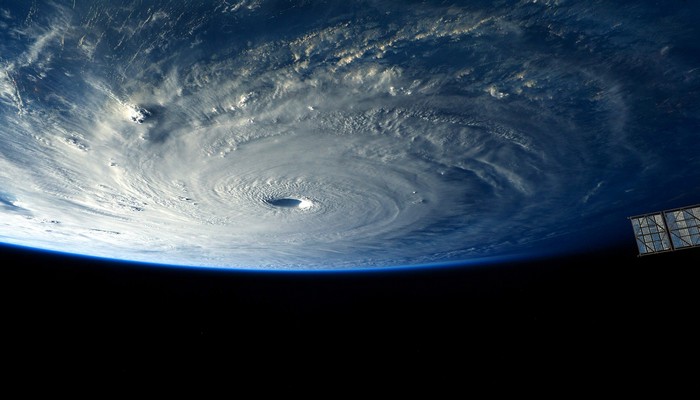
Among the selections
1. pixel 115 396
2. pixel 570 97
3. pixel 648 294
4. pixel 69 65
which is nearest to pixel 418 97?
pixel 570 97

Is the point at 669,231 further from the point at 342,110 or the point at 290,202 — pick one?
the point at 290,202

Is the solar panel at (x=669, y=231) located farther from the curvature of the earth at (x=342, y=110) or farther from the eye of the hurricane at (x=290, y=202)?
the eye of the hurricane at (x=290, y=202)

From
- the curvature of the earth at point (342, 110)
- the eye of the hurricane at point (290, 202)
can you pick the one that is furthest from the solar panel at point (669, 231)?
the eye of the hurricane at point (290, 202)

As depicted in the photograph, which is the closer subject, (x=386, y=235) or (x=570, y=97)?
(x=570, y=97)

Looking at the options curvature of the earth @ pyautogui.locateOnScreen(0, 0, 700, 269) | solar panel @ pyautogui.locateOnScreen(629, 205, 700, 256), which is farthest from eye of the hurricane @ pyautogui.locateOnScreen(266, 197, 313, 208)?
solar panel @ pyautogui.locateOnScreen(629, 205, 700, 256)

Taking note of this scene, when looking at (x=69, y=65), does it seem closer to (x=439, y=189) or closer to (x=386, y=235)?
(x=439, y=189)
